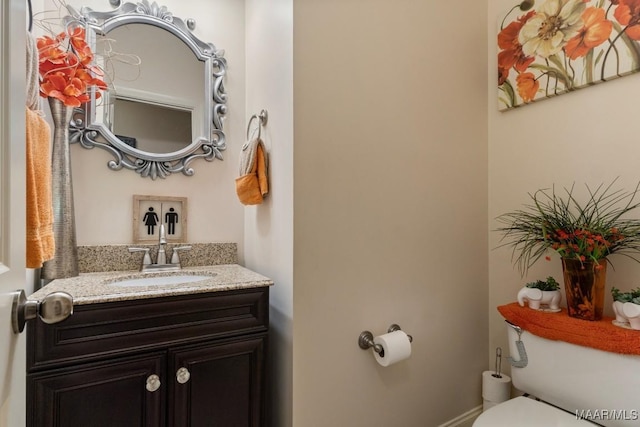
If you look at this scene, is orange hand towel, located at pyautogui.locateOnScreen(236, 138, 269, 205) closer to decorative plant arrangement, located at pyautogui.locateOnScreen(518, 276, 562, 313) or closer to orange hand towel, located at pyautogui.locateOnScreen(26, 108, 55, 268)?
orange hand towel, located at pyautogui.locateOnScreen(26, 108, 55, 268)

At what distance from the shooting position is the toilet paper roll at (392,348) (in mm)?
1272

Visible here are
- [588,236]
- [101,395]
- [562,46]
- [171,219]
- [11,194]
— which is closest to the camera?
[11,194]

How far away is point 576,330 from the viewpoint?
117cm

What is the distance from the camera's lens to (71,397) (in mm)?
938

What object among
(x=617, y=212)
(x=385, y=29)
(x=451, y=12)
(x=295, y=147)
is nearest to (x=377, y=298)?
(x=295, y=147)

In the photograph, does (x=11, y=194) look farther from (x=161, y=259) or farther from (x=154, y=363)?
(x=161, y=259)

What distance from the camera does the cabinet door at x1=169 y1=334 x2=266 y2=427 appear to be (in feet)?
3.51

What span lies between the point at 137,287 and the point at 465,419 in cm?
165

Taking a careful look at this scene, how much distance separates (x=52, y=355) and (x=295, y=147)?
97 centimetres

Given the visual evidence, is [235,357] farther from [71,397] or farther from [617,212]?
[617,212]

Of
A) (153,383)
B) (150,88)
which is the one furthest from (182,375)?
(150,88)

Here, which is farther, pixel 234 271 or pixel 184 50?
pixel 184 50

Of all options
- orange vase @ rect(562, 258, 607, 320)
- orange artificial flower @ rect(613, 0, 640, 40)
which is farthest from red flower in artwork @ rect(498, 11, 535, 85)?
orange vase @ rect(562, 258, 607, 320)

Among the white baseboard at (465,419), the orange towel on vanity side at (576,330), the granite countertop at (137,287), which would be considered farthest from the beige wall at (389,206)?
the orange towel on vanity side at (576,330)
